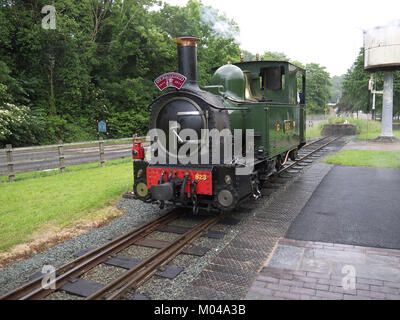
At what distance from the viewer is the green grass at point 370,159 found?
A: 35.9 ft

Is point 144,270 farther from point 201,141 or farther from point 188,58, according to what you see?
point 188,58

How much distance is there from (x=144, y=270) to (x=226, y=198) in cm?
188

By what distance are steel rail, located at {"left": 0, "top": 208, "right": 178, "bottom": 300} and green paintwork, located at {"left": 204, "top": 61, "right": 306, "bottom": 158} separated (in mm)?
2541

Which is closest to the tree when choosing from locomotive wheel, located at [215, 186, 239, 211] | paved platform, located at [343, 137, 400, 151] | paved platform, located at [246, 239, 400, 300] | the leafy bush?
paved platform, located at [343, 137, 400, 151]

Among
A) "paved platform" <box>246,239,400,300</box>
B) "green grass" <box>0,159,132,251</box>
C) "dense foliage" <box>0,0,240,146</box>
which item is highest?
"dense foliage" <box>0,0,240,146</box>

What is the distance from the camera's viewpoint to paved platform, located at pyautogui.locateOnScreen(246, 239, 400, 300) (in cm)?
340

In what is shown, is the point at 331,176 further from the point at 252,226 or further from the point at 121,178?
the point at 121,178

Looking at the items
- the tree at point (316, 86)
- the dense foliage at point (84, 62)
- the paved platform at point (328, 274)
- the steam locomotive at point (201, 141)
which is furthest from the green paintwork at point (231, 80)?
the tree at point (316, 86)

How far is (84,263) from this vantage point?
159 inches

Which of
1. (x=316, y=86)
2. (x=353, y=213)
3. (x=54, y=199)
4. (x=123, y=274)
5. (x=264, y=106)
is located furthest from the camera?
(x=316, y=86)

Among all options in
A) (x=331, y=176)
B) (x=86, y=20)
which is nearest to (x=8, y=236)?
(x=331, y=176)

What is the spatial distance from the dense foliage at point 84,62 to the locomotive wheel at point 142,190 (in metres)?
13.4

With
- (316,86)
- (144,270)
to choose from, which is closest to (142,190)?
(144,270)

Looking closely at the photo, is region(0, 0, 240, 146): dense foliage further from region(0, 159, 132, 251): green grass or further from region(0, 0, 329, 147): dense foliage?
region(0, 159, 132, 251): green grass
